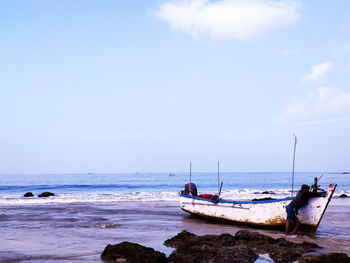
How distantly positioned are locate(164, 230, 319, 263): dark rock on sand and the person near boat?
272 centimetres

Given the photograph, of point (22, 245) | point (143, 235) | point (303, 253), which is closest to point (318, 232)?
point (303, 253)

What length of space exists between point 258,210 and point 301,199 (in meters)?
1.97

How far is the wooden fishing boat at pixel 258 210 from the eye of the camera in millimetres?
12188

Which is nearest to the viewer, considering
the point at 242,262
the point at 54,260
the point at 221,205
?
the point at 242,262

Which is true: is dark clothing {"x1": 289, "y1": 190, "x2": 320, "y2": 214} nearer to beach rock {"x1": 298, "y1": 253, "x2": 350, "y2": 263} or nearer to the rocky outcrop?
the rocky outcrop

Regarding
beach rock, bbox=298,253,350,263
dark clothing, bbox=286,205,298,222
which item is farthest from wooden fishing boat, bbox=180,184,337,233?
beach rock, bbox=298,253,350,263

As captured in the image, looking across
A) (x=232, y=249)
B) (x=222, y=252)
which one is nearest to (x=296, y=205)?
(x=232, y=249)

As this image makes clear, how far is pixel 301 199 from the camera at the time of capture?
12273mm

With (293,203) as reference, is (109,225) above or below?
below

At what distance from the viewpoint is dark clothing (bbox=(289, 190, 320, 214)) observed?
12.2 meters

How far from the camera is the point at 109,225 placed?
14.3 m

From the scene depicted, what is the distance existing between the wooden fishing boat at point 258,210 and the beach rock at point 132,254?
641cm

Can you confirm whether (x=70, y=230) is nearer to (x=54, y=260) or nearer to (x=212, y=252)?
(x=54, y=260)

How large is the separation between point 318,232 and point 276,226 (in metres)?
1.42
